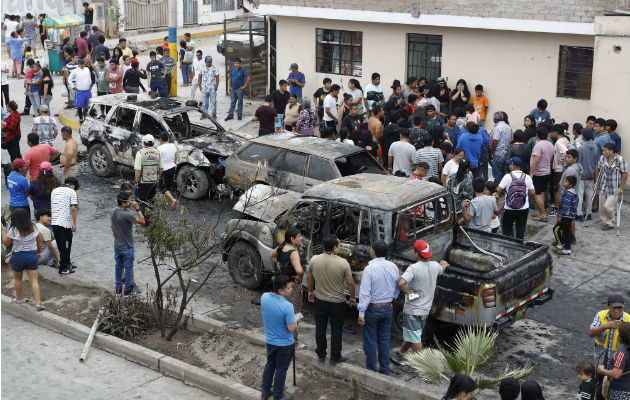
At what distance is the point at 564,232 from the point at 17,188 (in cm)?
828

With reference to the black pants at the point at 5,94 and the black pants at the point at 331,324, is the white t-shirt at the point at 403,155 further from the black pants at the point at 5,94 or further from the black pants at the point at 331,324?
the black pants at the point at 5,94

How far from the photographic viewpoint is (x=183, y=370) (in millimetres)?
9859

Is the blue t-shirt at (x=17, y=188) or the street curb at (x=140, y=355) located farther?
the blue t-shirt at (x=17, y=188)

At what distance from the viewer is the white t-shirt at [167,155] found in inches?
595

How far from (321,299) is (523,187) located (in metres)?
4.90

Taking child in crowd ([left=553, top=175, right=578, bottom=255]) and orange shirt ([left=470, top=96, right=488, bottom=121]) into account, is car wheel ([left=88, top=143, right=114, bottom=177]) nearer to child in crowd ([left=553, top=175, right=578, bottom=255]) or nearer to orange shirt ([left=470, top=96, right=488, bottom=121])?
orange shirt ([left=470, top=96, right=488, bottom=121])

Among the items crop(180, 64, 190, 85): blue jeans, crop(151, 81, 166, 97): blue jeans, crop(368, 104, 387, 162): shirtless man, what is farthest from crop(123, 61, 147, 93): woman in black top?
crop(368, 104, 387, 162): shirtless man

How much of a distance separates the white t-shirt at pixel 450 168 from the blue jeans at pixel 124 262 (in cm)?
501

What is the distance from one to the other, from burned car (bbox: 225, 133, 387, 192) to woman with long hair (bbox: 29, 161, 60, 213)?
2913mm

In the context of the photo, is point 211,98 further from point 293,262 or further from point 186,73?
point 293,262

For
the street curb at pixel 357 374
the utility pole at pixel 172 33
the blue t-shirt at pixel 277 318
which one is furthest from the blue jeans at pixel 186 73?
the blue t-shirt at pixel 277 318

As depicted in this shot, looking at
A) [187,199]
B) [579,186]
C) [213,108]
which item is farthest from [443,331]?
[213,108]

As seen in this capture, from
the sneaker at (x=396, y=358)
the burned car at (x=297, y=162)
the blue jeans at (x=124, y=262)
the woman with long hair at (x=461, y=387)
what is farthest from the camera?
the burned car at (x=297, y=162)

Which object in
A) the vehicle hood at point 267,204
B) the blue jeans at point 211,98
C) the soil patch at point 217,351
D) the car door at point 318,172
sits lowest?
the soil patch at point 217,351
